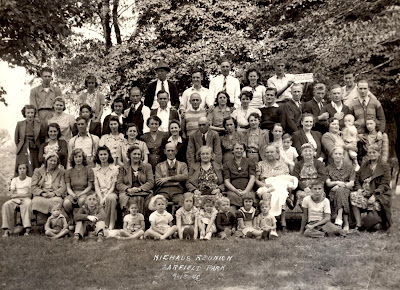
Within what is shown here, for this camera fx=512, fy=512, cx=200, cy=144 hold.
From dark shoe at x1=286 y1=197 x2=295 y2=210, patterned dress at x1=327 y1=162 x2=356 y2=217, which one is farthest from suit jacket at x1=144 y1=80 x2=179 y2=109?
patterned dress at x1=327 y1=162 x2=356 y2=217

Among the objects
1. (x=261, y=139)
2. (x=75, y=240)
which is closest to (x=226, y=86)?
(x=261, y=139)

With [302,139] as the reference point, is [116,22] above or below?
above

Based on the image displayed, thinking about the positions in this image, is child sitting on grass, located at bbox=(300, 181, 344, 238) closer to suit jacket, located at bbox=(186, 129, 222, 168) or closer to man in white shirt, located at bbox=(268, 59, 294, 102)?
suit jacket, located at bbox=(186, 129, 222, 168)

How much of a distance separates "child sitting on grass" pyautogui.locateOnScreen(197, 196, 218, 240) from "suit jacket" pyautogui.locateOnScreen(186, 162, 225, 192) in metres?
0.35

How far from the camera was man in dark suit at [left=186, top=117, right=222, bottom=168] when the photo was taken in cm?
766

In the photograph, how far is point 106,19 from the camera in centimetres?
1791

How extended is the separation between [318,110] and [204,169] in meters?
2.43

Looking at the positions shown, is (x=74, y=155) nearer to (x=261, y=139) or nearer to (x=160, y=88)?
(x=160, y=88)

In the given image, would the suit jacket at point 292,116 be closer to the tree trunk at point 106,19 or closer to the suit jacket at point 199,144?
the suit jacket at point 199,144

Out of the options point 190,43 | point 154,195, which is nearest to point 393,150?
point 190,43

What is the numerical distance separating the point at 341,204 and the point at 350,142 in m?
1.25

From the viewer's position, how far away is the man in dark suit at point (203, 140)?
25.1 feet

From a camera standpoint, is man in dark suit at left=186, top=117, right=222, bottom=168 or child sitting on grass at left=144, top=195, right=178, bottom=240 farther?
man in dark suit at left=186, top=117, right=222, bottom=168

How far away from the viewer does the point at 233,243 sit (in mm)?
6449
